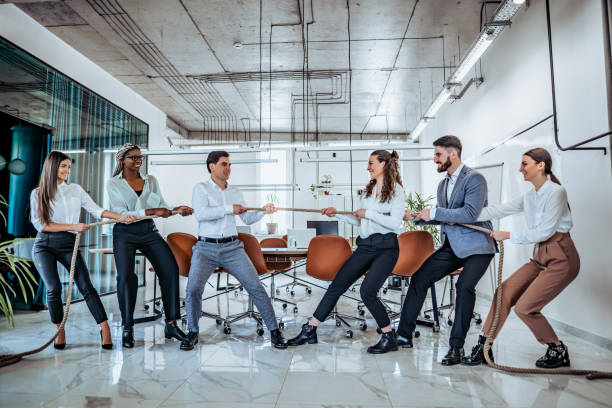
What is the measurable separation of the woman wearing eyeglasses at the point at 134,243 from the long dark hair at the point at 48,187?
423 millimetres

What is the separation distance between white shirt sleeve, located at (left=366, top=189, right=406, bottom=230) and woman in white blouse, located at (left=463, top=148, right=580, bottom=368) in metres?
0.59

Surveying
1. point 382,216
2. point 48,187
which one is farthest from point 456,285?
point 48,187

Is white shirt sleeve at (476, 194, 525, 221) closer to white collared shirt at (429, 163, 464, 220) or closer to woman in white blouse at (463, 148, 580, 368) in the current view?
woman in white blouse at (463, 148, 580, 368)

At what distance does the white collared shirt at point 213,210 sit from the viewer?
11.5 ft

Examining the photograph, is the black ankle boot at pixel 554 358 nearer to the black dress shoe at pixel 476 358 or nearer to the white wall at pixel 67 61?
the black dress shoe at pixel 476 358

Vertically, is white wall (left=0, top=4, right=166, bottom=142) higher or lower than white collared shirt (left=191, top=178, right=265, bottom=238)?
higher

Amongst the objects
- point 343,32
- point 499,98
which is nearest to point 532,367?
point 499,98

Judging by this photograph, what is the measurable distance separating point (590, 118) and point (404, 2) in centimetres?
266

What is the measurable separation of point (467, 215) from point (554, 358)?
1.17m

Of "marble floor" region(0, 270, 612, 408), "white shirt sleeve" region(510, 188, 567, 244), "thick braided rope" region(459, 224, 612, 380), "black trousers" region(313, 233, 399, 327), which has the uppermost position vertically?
"white shirt sleeve" region(510, 188, 567, 244)

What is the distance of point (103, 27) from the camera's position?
590 cm

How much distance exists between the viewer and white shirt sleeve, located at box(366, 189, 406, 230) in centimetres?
332

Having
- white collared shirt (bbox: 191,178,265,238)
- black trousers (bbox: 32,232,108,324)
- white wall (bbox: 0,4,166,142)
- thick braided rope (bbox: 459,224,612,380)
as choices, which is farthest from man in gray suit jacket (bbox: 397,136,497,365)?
white wall (bbox: 0,4,166,142)

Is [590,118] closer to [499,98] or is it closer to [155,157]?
[499,98]
